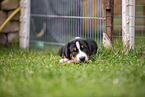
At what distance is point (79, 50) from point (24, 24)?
107 inches

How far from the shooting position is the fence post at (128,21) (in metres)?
4.43

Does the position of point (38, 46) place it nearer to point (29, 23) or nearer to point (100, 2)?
point (29, 23)

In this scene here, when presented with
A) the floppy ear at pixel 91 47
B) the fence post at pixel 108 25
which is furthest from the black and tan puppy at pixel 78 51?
the fence post at pixel 108 25

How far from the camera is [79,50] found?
13.2 feet

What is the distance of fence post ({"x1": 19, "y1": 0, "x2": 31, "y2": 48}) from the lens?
6066mm

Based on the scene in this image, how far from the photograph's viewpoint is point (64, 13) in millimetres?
5508

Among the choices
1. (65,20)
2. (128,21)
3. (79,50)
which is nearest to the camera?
(79,50)

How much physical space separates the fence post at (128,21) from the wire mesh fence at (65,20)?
506mm

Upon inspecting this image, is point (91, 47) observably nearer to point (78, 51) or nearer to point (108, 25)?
point (78, 51)

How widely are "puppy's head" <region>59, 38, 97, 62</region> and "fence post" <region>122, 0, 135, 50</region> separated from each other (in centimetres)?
81

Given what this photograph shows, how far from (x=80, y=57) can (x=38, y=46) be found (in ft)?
8.75

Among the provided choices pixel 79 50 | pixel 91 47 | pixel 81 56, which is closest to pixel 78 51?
pixel 79 50

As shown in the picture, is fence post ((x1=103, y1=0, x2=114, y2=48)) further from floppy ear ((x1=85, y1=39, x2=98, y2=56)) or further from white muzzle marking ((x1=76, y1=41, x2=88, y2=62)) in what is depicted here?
white muzzle marking ((x1=76, y1=41, x2=88, y2=62))

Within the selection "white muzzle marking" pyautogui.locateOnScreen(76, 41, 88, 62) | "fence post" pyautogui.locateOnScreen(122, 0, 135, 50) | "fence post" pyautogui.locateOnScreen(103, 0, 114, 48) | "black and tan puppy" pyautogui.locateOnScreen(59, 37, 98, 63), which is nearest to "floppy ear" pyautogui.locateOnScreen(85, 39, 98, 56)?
"black and tan puppy" pyautogui.locateOnScreen(59, 37, 98, 63)
